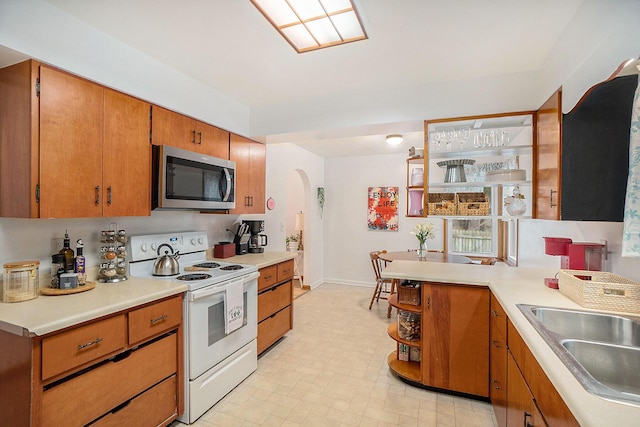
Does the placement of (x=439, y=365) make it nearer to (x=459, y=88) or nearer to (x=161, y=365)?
(x=161, y=365)

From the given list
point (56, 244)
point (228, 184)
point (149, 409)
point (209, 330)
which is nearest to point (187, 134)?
point (228, 184)

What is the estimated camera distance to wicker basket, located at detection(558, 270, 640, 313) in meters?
1.45

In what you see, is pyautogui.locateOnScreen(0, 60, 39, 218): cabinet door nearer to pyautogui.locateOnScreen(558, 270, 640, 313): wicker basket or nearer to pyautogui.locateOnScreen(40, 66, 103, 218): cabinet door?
pyautogui.locateOnScreen(40, 66, 103, 218): cabinet door

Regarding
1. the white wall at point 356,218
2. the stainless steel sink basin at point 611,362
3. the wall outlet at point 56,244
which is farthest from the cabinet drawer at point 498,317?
the white wall at point 356,218

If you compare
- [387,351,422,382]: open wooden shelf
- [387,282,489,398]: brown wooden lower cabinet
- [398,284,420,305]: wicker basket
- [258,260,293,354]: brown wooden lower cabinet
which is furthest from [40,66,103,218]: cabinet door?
[387,351,422,382]: open wooden shelf

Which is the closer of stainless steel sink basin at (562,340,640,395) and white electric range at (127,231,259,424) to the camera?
stainless steel sink basin at (562,340,640,395)

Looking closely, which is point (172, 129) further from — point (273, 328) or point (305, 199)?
point (305, 199)

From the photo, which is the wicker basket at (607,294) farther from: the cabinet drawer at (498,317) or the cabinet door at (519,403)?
the cabinet door at (519,403)

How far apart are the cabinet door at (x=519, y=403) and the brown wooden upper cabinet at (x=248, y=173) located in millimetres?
2468

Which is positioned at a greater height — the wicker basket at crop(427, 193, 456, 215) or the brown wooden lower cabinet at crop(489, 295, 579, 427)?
the wicker basket at crop(427, 193, 456, 215)

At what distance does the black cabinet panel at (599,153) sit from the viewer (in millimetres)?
1385

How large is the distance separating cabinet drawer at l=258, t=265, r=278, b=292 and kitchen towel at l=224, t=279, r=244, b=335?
0.42 m

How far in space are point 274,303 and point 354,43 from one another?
Answer: 2334 mm

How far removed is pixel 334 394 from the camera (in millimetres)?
2314
